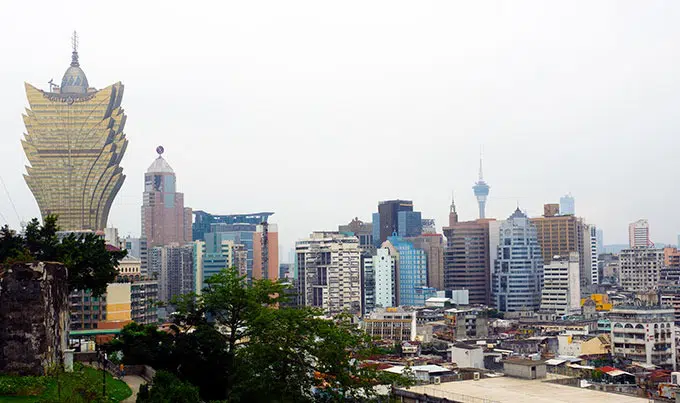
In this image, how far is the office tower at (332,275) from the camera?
125m

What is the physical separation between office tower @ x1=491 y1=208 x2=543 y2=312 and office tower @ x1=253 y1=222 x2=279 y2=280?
5611 cm

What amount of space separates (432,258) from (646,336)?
288ft

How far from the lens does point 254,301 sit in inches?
1112

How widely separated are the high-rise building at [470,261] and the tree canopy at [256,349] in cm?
11048

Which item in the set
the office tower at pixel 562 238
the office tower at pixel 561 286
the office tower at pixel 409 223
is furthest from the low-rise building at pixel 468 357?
the office tower at pixel 409 223

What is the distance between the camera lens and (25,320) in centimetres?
2319

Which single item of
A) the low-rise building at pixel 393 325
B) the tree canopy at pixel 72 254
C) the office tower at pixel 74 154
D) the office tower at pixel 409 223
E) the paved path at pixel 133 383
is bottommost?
the low-rise building at pixel 393 325

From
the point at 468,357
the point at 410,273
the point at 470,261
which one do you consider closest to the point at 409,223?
the point at 470,261

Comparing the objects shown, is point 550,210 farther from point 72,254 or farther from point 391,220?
point 72,254

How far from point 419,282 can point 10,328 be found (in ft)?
380

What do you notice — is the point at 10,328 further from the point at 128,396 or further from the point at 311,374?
the point at 311,374

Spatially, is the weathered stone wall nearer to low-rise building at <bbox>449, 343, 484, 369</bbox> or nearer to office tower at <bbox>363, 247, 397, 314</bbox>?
low-rise building at <bbox>449, 343, 484, 369</bbox>

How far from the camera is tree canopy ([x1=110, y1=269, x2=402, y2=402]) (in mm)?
23250

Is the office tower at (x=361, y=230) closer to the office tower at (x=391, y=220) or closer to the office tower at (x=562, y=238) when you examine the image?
the office tower at (x=391, y=220)
